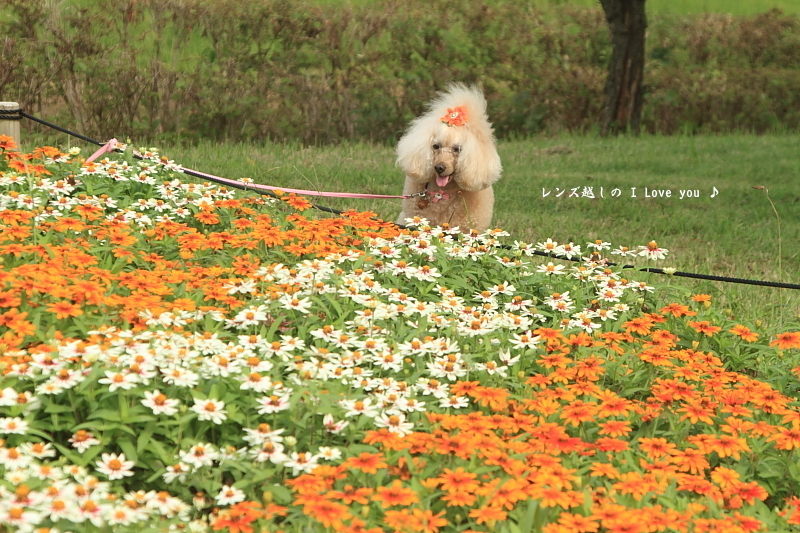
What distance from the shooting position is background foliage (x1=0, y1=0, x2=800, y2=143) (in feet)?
32.7

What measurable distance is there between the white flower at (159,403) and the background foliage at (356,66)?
7631mm

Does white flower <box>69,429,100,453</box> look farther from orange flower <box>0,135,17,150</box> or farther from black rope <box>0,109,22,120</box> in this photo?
black rope <box>0,109,22,120</box>

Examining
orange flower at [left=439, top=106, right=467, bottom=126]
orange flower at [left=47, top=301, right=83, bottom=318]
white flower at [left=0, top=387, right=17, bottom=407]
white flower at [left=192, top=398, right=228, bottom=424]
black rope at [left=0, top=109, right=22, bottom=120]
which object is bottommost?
white flower at [left=192, top=398, right=228, bottom=424]

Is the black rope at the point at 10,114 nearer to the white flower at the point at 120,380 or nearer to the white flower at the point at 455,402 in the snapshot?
the white flower at the point at 120,380

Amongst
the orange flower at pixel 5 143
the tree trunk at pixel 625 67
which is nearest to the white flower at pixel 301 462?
the orange flower at pixel 5 143

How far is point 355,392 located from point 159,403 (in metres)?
0.65

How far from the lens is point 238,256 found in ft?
14.0

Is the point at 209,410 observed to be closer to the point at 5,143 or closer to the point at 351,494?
the point at 351,494

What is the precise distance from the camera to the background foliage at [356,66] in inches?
392

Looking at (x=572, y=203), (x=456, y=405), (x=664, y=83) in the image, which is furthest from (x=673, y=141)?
(x=456, y=405)

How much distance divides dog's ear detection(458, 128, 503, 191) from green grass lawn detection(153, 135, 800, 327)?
1045mm

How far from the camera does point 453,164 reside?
5.59 metres

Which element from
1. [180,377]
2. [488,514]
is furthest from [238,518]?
[488,514]

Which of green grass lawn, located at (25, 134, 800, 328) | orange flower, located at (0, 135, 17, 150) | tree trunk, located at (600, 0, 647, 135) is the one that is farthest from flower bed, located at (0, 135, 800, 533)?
tree trunk, located at (600, 0, 647, 135)
